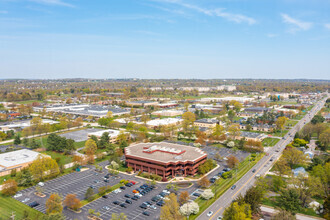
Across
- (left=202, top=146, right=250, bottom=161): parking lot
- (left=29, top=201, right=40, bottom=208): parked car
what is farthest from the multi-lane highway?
(left=29, top=201, right=40, bottom=208): parked car

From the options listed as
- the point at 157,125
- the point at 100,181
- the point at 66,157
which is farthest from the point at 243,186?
Result: the point at 157,125

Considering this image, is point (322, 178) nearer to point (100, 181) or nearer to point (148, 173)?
point (148, 173)

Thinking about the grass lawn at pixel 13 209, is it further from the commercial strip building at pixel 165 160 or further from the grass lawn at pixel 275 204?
the grass lawn at pixel 275 204

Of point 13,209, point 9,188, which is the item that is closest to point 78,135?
point 9,188

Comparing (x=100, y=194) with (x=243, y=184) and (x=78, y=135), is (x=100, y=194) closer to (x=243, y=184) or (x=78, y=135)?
(x=243, y=184)

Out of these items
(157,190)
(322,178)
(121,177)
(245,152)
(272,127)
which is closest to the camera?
(322,178)

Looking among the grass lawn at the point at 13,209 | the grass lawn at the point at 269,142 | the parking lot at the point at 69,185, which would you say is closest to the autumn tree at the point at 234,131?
the grass lawn at the point at 269,142
